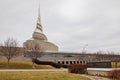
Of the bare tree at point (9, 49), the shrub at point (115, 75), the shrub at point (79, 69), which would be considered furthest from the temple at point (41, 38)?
the shrub at point (115, 75)

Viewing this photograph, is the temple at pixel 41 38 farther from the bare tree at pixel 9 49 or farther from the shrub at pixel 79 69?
the shrub at pixel 79 69

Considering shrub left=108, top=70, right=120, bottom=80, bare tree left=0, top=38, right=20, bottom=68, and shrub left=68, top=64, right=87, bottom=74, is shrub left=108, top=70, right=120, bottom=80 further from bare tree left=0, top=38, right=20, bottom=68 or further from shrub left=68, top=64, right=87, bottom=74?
bare tree left=0, top=38, right=20, bottom=68

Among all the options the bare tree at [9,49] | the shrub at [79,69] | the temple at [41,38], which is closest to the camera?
the shrub at [79,69]

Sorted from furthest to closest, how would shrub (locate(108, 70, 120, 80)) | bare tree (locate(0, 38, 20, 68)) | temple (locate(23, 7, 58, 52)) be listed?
1. temple (locate(23, 7, 58, 52))
2. bare tree (locate(0, 38, 20, 68))
3. shrub (locate(108, 70, 120, 80))

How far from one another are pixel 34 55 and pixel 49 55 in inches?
873

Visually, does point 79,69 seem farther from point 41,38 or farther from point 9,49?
point 41,38

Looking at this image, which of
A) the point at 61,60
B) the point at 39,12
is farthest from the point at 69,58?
the point at 39,12

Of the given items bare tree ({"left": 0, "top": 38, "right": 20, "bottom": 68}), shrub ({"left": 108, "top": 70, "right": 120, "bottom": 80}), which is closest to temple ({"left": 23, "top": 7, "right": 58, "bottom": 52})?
bare tree ({"left": 0, "top": 38, "right": 20, "bottom": 68})

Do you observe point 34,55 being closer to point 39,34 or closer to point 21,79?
point 21,79

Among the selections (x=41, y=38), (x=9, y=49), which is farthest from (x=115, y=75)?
(x=41, y=38)

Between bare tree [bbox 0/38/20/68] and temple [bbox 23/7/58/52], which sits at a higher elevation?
temple [bbox 23/7/58/52]

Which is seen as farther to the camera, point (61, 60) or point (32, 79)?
point (61, 60)

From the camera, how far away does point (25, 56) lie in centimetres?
5769

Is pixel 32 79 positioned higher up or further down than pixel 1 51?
further down
